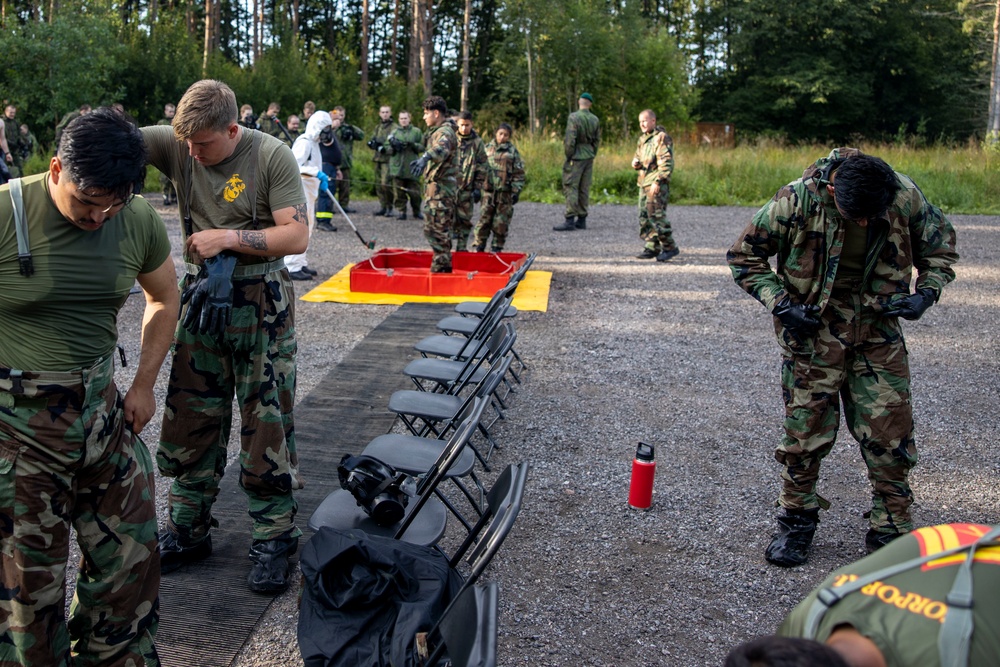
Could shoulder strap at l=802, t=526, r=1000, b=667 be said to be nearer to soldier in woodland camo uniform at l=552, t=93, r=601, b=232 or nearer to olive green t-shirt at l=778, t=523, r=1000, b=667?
olive green t-shirt at l=778, t=523, r=1000, b=667

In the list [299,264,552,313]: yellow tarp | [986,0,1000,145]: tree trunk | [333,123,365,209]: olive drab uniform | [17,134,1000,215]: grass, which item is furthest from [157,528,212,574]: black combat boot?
[986,0,1000,145]: tree trunk

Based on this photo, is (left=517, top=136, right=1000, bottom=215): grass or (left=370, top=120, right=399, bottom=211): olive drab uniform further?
(left=517, top=136, right=1000, bottom=215): grass

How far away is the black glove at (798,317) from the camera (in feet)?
11.8

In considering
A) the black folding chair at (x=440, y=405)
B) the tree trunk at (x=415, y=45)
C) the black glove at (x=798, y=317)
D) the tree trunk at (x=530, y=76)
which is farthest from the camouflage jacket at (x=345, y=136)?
the tree trunk at (x=530, y=76)

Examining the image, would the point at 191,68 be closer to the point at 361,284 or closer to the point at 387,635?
the point at 361,284

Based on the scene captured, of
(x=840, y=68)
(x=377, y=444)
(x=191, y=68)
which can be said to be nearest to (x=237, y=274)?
(x=377, y=444)

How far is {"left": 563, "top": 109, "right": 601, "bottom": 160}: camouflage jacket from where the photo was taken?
495 inches

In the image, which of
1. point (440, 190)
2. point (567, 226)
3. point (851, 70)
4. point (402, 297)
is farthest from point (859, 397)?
point (851, 70)

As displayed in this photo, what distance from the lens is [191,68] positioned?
2144cm

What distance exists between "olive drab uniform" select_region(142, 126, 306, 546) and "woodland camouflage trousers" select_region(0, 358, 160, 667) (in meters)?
0.71

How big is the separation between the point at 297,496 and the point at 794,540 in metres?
2.39

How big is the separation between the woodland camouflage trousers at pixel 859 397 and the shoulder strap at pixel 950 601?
2.18 meters

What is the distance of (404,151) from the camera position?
13891 millimetres

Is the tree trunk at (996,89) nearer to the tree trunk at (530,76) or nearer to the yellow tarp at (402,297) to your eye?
the tree trunk at (530,76)
